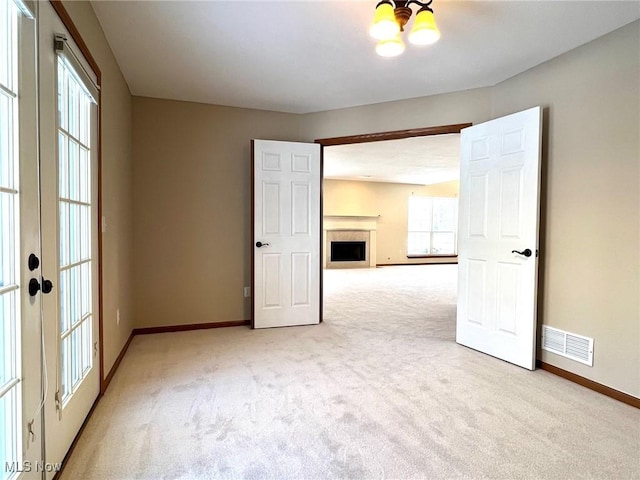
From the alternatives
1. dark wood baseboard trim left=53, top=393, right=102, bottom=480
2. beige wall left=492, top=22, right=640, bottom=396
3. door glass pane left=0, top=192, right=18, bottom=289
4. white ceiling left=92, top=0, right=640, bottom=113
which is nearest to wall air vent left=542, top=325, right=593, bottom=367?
beige wall left=492, top=22, right=640, bottom=396

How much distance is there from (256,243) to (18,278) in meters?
2.68

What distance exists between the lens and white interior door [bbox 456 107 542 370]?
288 centimetres

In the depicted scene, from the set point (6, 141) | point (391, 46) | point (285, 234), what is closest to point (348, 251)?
point (285, 234)

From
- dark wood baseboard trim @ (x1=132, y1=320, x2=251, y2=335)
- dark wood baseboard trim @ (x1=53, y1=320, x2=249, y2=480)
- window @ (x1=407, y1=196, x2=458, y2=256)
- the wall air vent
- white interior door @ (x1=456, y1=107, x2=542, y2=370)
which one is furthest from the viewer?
window @ (x1=407, y1=196, x2=458, y2=256)

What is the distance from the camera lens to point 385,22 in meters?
1.91

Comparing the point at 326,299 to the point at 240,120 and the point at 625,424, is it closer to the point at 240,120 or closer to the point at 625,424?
the point at 240,120

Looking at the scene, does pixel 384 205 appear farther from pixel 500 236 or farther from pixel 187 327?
pixel 187 327

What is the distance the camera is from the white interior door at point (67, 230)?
1.55m

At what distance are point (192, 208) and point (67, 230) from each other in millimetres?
2123

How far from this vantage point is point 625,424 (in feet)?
6.95

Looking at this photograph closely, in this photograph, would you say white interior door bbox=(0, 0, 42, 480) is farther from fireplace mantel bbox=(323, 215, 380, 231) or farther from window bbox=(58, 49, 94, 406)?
fireplace mantel bbox=(323, 215, 380, 231)

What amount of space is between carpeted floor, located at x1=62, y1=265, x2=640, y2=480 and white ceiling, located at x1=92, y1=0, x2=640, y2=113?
7.91 feet

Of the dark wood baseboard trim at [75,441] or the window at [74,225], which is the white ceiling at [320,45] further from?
the dark wood baseboard trim at [75,441]

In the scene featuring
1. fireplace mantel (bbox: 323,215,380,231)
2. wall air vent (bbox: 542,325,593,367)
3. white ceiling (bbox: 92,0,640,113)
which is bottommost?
wall air vent (bbox: 542,325,593,367)
